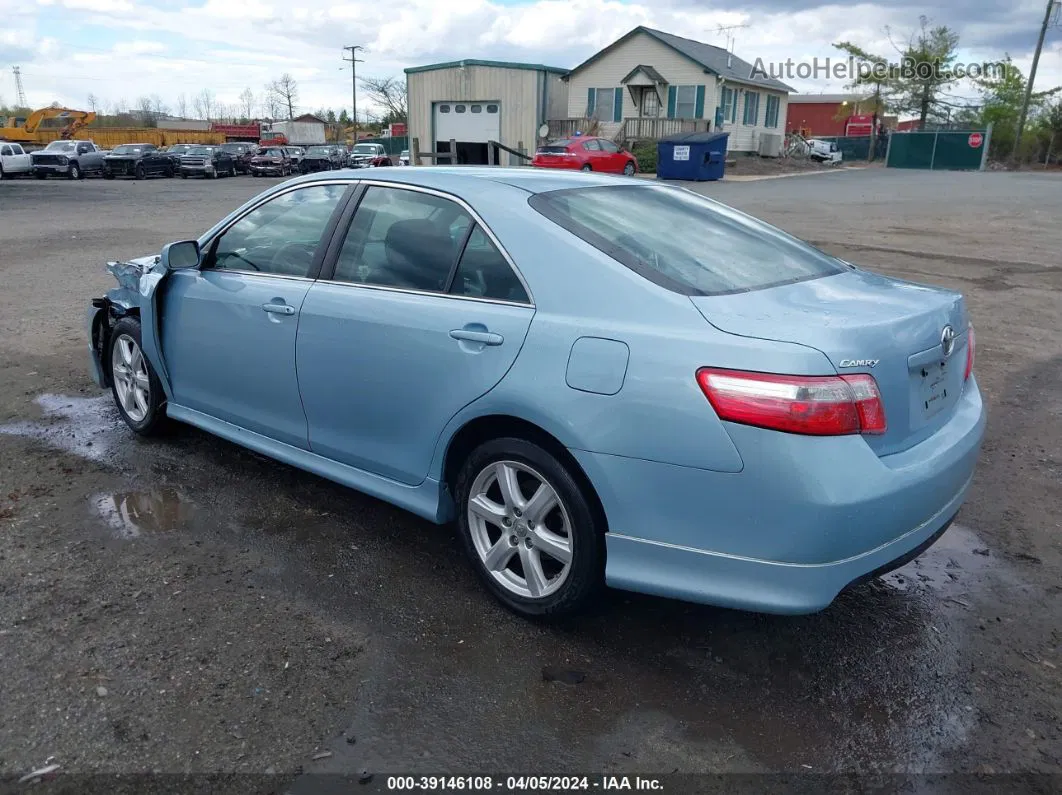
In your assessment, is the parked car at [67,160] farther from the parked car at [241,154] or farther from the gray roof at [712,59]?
the gray roof at [712,59]

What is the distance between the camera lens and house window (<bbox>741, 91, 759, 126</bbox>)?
142 feet

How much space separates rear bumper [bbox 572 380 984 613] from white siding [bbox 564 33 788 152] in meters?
39.6

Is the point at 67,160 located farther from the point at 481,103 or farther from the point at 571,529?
the point at 571,529

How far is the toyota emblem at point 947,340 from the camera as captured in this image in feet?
9.76

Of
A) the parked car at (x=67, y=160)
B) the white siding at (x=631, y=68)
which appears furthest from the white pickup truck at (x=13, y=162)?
the white siding at (x=631, y=68)

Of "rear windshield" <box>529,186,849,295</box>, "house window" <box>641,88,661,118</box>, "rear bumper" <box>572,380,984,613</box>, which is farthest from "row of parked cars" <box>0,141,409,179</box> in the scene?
"rear bumper" <box>572,380,984,613</box>

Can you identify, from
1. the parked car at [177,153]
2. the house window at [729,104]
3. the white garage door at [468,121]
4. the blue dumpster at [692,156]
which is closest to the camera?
the blue dumpster at [692,156]

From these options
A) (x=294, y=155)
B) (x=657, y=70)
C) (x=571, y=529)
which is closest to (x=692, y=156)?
(x=657, y=70)

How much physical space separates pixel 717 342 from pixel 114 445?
3.89 meters

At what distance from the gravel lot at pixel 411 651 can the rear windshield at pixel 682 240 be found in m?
1.29

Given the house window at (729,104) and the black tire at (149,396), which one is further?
the house window at (729,104)

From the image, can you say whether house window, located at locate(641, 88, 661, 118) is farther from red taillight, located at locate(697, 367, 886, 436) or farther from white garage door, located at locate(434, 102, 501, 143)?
red taillight, located at locate(697, 367, 886, 436)

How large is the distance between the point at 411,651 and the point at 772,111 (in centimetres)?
4856

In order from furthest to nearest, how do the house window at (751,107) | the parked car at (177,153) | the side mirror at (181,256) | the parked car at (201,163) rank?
the house window at (751,107) < the parked car at (177,153) < the parked car at (201,163) < the side mirror at (181,256)
